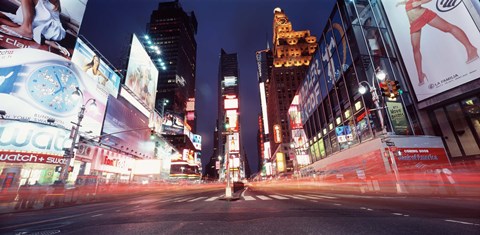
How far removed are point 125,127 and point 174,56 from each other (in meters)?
97.5

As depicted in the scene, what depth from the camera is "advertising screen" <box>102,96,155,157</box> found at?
34812mm

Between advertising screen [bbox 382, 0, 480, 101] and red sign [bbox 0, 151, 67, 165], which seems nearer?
advertising screen [bbox 382, 0, 480, 101]

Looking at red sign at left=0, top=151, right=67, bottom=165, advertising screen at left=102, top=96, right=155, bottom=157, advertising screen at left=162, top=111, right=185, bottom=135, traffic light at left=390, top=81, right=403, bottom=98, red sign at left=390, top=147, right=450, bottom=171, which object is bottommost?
red sign at left=390, top=147, right=450, bottom=171

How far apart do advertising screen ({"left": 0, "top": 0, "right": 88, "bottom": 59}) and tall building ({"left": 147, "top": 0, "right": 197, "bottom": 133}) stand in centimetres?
8230

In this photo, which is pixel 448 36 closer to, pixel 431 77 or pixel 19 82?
pixel 431 77

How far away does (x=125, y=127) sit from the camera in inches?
1553

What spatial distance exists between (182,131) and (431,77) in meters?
76.6

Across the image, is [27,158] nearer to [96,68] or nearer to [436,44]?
[96,68]

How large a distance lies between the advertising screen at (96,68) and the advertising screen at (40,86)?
1.93 metres

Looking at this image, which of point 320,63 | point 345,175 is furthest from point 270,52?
point 345,175

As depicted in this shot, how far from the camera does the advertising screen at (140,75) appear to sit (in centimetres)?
4156

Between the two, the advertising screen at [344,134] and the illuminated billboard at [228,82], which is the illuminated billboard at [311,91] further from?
the illuminated billboard at [228,82]

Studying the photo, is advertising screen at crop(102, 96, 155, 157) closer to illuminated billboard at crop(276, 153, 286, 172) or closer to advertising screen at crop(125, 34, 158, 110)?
advertising screen at crop(125, 34, 158, 110)

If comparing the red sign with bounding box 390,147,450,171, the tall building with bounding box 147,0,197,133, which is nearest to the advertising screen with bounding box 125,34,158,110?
the red sign with bounding box 390,147,450,171
